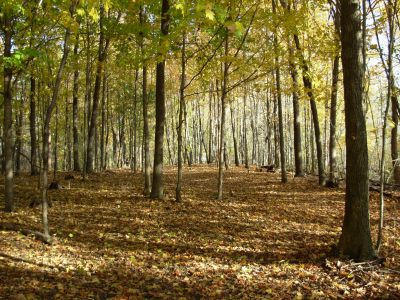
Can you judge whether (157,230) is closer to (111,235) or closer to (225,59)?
(111,235)

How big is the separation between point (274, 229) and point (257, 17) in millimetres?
7016

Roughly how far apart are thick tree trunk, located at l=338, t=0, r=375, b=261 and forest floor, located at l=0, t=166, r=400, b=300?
1.50 feet

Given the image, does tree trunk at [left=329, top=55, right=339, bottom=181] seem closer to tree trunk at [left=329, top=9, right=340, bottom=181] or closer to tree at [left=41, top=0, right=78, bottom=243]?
tree trunk at [left=329, top=9, right=340, bottom=181]

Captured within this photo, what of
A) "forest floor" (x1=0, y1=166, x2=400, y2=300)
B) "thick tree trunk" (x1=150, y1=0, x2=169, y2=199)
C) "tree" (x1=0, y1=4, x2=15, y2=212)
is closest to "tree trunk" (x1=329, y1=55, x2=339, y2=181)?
"forest floor" (x1=0, y1=166, x2=400, y2=300)

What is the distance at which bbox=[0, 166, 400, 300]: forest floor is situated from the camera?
5.38 meters

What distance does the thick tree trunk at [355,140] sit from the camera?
6035 millimetres

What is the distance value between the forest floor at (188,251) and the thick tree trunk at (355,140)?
0.46 m

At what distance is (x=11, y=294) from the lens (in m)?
4.78

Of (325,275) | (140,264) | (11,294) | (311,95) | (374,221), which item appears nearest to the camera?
(11,294)

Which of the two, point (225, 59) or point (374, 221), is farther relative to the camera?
point (225, 59)

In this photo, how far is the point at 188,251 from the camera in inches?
283

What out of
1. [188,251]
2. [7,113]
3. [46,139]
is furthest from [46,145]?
[188,251]

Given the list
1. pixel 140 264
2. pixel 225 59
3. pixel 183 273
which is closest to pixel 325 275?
pixel 183 273

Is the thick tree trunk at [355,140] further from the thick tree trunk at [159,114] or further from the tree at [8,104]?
the tree at [8,104]
